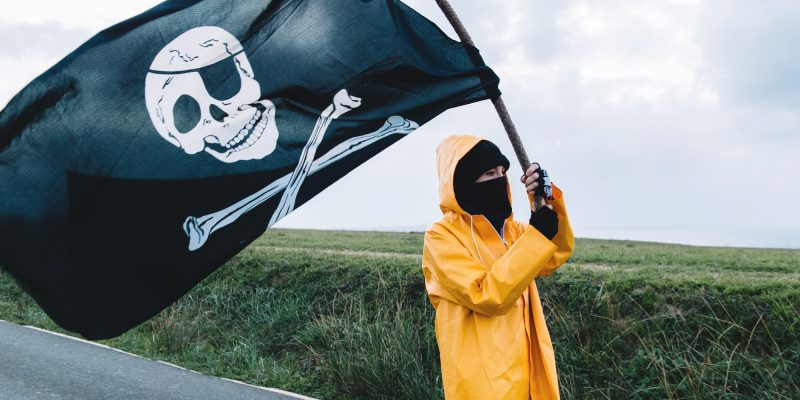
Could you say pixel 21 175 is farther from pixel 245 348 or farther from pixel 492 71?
pixel 245 348

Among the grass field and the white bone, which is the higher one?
the white bone

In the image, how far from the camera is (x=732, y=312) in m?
5.64

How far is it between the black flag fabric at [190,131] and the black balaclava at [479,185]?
689mm

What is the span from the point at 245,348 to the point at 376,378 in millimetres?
2451

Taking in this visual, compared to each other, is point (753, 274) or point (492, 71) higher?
point (492, 71)

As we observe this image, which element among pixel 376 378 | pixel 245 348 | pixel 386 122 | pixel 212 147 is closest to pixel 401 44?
pixel 386 122

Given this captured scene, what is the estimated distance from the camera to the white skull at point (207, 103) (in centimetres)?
390

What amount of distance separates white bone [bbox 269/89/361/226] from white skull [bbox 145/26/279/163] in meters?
0.20

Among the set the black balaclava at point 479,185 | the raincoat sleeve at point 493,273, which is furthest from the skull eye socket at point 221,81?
the raincoat sleeve at point 493,273

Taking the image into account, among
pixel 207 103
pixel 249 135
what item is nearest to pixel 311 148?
pixel 249 135

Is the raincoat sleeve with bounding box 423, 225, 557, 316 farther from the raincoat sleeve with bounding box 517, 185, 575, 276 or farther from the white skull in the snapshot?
the white skull

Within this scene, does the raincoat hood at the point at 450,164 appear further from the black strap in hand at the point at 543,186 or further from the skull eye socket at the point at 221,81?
the skull eye socket at the point at 221,81

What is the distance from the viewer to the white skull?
12.8ft

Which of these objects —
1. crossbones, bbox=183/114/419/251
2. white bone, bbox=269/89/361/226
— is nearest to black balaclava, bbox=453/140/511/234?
crossbones, bbox=183/114/419/251
